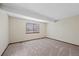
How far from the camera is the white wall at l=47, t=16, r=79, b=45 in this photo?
412 centimetres

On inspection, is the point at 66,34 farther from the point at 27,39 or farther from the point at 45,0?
the point at 45,0

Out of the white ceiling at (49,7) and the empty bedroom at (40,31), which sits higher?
the white ceiling at (49,7)

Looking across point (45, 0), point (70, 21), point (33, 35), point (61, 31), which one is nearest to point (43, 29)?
point (33, 35)

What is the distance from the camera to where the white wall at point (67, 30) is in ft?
13.5

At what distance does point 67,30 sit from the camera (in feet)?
15.3

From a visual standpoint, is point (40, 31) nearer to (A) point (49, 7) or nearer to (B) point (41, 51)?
(B) point (41, 51)

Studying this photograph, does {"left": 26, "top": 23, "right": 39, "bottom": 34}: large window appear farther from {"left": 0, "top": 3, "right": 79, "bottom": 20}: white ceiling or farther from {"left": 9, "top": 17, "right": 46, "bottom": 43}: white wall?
{"left": 0, "top": 3, "right": 79, "bottom": 20}: white ceiling

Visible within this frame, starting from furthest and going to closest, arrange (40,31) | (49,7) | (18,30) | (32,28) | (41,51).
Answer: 1. (40,31)
2. (32,28)
3. (18,30)
4. (41,51)
5. (49,7)

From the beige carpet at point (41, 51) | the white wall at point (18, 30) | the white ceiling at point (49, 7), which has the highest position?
the white ceiling at point (49, 7)

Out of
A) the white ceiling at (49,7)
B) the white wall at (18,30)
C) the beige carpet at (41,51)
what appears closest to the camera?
the white ceiling at (49,7)

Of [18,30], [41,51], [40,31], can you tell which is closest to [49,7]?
[41,51]

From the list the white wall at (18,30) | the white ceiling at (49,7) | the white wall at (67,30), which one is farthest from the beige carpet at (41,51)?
the white ceiling at (49,7)

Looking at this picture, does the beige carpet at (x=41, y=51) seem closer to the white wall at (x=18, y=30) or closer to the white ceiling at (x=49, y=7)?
the white wall at (x=18, y=30)

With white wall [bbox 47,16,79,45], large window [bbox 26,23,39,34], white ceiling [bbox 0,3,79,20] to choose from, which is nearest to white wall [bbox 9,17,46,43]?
large window [bbox 26,23,39,34]
